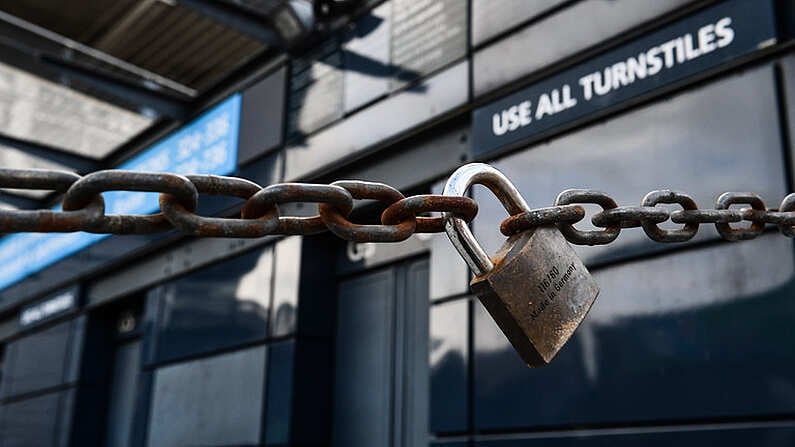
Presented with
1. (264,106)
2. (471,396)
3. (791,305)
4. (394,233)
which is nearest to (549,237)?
(394,233)

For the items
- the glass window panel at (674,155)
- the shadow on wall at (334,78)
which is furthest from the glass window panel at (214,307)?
the glass window panel at (674,155)

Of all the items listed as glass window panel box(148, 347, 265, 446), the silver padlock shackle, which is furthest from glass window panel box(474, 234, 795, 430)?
glass window panel box(148, 347, 265, 446)

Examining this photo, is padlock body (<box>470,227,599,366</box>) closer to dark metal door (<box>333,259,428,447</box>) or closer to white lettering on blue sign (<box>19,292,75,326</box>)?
dark metal door (<box>333,259,428,447</box>)

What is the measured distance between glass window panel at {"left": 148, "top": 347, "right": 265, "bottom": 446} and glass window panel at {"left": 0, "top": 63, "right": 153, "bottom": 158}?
2863 mm

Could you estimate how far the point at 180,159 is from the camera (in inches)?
312

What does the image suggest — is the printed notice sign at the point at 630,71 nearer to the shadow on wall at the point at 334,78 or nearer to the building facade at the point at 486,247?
the building facade at the point at 486,247

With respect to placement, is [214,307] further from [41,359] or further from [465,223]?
[465,223]

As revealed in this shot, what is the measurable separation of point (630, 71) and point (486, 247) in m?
1.25

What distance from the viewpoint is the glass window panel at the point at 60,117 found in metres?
8.51

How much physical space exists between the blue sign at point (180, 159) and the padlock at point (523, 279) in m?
5.08

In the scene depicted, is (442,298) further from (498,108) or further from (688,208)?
(688,208)

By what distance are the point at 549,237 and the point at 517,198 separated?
0.28ft

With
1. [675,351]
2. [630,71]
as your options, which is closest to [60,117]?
[630,71]

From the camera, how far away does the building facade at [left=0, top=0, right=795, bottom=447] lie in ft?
11.3
